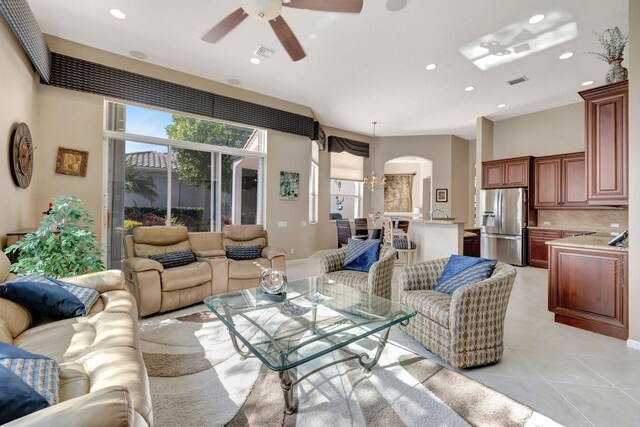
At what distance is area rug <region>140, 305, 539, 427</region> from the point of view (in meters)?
1.60

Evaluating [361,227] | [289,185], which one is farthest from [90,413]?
[361,227]

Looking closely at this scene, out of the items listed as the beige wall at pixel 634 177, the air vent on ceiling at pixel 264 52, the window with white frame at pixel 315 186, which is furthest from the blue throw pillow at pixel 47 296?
the window with white frame at pixel 315 186

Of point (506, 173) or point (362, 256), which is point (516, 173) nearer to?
point (506, 173)

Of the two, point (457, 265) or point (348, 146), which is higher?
point (348, 146)

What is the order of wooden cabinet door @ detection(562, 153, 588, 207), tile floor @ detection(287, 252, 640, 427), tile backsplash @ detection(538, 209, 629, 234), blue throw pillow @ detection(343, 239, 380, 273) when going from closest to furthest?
tile floor @ detection(287, 252, 640, 427) → blue throw pillow @ detection(343, 239, 380, 273) → tile backsplash @ detection(538, 209, 629, 234) → wooden cabinet door @ detection(562, 153, 588, 207)

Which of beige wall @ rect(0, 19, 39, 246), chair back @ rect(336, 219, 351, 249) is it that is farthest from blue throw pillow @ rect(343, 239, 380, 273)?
chair back @ rect(336, 219, 351, 249)

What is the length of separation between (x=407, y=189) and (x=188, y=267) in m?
8.18

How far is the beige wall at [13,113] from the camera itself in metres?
2.84

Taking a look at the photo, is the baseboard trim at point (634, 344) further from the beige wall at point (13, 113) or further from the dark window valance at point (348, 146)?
the dark window valance at point (348, 146)

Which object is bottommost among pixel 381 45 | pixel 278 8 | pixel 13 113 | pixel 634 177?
pixel 634 177

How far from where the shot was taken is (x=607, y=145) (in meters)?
2.87

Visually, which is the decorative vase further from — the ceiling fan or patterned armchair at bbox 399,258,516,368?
the ceiling fan

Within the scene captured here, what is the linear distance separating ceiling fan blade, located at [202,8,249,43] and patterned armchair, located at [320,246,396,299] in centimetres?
257

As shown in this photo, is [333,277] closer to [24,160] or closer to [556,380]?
[556,380]
